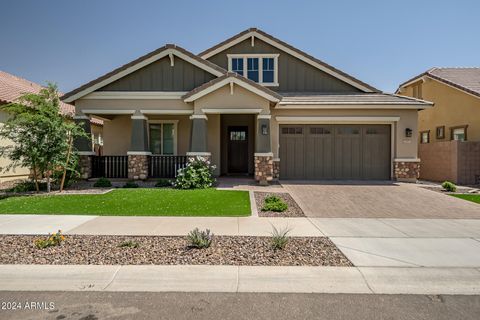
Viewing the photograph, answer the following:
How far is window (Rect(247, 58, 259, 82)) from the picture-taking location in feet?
52.9

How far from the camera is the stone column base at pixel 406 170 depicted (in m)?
13.6

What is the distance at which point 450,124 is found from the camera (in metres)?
17.3

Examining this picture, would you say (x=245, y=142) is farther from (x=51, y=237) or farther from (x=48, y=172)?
(x=51, y=237)

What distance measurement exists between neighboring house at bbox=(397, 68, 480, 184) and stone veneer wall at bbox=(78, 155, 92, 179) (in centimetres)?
1795

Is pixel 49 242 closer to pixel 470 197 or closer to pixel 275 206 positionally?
pixel 275 206

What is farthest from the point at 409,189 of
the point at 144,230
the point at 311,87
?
the point at 144,230

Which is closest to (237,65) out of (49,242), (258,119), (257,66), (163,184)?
(257,66)

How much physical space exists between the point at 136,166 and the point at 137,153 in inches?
Result: 24.0

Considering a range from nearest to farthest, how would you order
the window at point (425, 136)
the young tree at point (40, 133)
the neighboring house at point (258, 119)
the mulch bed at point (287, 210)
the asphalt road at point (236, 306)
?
1. the asphalt road at point (236, 306)
2. the mulch bed at point (287, 210)
3. the young tree at point (40, 133)
4. the neighboring house at point (258, 119)
5. the window at point (425, 136)

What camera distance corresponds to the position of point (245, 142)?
53.2 ft

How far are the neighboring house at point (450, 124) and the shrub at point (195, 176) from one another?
40.4 ft

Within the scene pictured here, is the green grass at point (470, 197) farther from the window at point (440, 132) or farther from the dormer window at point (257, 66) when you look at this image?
the dormer window at point (257, 66)

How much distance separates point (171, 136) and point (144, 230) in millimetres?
9661

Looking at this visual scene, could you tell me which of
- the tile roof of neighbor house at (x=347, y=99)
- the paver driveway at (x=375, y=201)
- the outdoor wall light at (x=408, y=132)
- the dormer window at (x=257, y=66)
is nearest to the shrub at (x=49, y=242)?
the paver driveway at (x=375, y=201)
